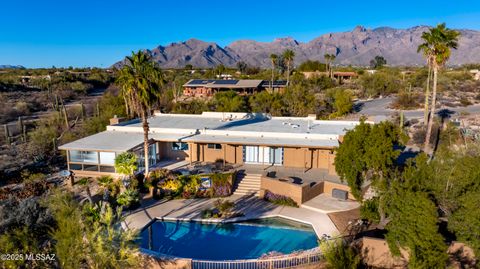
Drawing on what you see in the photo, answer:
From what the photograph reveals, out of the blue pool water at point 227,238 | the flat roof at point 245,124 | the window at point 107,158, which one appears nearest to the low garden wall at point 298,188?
the blue pool water at point 227,238

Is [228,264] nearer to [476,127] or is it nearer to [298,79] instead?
[476,127]

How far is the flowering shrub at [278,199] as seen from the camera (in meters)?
22.0

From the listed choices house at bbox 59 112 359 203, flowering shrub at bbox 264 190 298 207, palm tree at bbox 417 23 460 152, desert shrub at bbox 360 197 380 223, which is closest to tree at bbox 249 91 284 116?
house at bbox 59 112 359 203

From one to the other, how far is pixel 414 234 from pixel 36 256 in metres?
14.1

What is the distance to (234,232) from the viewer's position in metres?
18.9

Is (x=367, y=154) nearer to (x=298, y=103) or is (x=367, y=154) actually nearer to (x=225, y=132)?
(x=225, y=132)

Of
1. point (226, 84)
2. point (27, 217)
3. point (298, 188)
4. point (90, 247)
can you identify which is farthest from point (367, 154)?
point (226, 84)

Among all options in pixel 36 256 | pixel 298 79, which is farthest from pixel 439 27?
pixel 298 79

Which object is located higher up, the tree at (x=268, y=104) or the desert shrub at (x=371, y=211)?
the tree at (x=268, y=104)

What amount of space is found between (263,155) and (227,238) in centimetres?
1067

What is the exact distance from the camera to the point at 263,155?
27984mm

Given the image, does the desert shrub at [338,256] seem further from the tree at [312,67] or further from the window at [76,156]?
the tree at [312,67]

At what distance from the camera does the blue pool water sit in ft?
55.3

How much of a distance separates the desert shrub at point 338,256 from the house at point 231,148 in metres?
7.66
